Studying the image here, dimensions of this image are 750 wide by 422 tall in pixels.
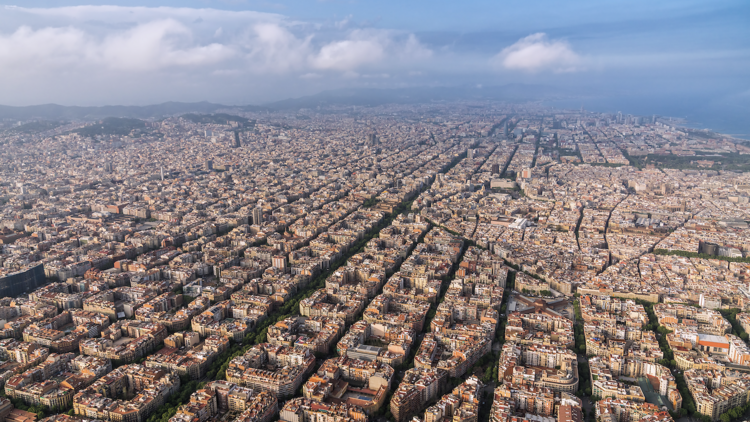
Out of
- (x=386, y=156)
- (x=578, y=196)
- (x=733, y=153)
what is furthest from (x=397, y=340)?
(x=733, y=153)

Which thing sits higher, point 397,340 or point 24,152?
point 24,152

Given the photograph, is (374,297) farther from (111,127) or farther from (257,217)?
(111,127)

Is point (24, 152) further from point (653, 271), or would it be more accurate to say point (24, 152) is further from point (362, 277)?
point (653, 271)

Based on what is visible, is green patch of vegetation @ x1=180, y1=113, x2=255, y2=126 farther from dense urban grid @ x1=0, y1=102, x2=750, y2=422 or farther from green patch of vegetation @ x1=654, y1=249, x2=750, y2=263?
green patch of vegetation @ x1=654, y1=249, x2=750, y2=263

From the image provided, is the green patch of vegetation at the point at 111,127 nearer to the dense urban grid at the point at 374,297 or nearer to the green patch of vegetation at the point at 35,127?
the green patch of vegetation at the point at 35,127

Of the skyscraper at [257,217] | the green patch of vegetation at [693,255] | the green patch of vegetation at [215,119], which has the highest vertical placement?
the green patch of vegetation at [215,119]

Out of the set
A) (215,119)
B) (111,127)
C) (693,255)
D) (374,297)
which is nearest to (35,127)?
(111,127)

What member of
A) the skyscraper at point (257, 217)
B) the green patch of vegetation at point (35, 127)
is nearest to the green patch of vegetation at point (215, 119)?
the green patch of vegetation at point (35, 127)

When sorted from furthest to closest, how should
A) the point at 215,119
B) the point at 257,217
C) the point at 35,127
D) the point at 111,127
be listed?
the point at 215,119 < the point at 111,127 < the point at 35,127 < the point at 257,217

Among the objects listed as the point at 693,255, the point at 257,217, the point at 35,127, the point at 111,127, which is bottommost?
the point at 693,255
